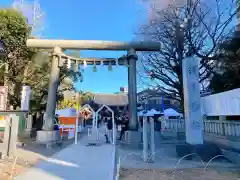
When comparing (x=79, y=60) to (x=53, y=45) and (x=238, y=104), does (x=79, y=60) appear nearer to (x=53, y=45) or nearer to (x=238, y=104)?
(x=53, y=45)

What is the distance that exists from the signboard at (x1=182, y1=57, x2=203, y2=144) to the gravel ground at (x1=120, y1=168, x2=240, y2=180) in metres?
2.40

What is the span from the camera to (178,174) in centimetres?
630

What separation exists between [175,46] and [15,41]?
38.6 ft

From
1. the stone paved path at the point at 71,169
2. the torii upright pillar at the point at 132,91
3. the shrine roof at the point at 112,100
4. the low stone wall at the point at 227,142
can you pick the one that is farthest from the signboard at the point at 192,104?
the shrine roof at the point at 112,100

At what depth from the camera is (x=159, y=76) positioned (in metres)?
19.5

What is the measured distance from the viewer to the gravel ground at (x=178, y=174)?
5.88 metres

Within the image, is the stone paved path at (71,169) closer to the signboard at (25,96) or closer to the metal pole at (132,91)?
the metal pole at (132,91)

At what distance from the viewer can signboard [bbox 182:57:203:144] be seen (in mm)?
9195

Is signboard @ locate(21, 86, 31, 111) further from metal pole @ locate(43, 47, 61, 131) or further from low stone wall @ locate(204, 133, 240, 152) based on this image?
low stone wall @ locate(204, 133, 240, 152)

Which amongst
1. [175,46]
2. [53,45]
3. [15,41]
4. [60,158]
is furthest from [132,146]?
[15,41]

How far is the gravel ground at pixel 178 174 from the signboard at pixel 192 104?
2398mm

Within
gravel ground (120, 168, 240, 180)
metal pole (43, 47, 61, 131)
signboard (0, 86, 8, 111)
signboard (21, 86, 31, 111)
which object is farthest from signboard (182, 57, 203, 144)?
signboard (0, 86, 8, 111)

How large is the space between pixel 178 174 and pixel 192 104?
3815mm

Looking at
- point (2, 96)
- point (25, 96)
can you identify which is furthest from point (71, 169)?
point (2, 96)
